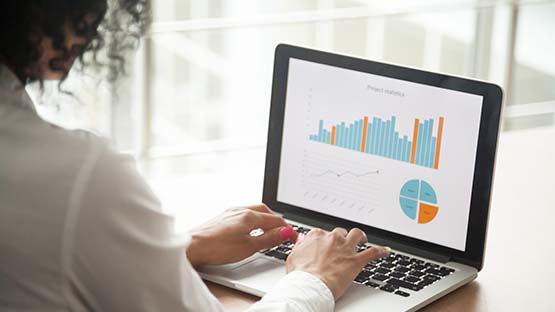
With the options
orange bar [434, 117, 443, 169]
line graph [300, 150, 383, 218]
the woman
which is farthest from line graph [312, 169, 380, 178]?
the woman

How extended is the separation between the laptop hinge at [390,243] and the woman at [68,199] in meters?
0.57

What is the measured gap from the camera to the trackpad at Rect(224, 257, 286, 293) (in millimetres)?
1444

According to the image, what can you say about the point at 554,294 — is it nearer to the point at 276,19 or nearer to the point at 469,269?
the point at 469,269

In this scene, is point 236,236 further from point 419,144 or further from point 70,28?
point 70,28

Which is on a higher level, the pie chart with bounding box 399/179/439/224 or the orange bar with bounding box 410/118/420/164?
the orange bar with bounding box 410/118/420/164

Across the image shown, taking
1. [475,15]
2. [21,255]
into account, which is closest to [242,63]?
[475,15]

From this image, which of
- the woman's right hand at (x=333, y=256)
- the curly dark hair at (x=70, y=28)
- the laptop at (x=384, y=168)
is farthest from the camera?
the laptop at (x=384, y=168)

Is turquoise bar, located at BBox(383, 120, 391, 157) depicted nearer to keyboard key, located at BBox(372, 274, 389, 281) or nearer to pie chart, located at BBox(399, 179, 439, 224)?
pie chart, located at BBox(399, 179, 439, 224)

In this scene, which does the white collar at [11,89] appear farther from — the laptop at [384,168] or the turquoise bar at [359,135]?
the turquoise bar at [359,135]

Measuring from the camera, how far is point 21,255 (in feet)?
3.22

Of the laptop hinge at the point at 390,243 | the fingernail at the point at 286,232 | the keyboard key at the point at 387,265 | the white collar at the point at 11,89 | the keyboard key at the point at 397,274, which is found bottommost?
the keyboard key at the point at 397,274

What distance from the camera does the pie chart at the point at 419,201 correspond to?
5.03ft

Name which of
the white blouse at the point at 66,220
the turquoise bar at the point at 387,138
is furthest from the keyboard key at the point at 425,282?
the white blouse at the point at 66,220

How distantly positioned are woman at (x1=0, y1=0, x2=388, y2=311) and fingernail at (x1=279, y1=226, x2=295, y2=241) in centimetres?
48
